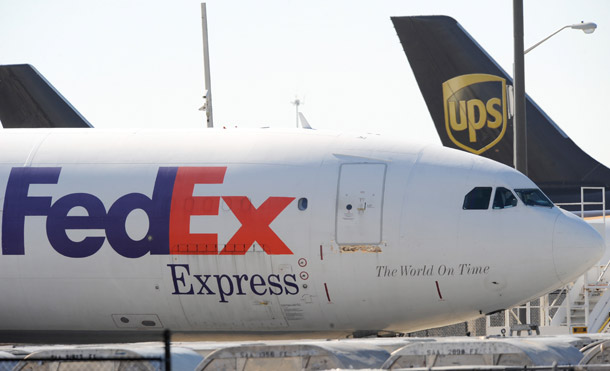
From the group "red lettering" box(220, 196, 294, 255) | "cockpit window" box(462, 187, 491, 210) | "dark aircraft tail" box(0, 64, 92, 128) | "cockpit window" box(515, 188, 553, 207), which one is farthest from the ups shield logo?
"red lettering" box(220, 196, 294, 255)

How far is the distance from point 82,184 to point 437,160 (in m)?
6.27

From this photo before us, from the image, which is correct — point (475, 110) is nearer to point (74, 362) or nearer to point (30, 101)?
point (30, 101)

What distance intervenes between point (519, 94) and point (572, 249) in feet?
15.2

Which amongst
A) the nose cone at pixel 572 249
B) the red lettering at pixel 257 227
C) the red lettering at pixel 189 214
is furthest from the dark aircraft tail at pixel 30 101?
the nose cone at pixel 572 249

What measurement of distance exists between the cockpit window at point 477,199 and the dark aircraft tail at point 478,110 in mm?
13041

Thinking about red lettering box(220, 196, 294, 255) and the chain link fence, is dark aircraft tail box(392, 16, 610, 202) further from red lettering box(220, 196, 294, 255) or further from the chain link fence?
the chain link fence

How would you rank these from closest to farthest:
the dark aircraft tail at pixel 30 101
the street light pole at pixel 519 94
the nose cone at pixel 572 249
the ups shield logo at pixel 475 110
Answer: the nose cone at pixel 572 249, the street light pole at pixel 519 94, the ups shield logo at pixel 475 110, the dark aircraft tail at pixel 30 101

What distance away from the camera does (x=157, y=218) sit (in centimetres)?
1819

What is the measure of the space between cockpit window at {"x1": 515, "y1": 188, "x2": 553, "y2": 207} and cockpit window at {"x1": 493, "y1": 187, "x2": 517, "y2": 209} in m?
0.16

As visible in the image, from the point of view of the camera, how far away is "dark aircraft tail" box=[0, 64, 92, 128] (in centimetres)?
3125

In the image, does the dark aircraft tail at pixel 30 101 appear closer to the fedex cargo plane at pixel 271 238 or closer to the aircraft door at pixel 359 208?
the fedex cargo plane at pixel 271 238

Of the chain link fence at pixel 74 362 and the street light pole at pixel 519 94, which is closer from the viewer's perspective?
the chain link fence at pixel 74 362

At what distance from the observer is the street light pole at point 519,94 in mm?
20984

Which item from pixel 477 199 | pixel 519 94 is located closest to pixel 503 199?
→ pixel 477 199
